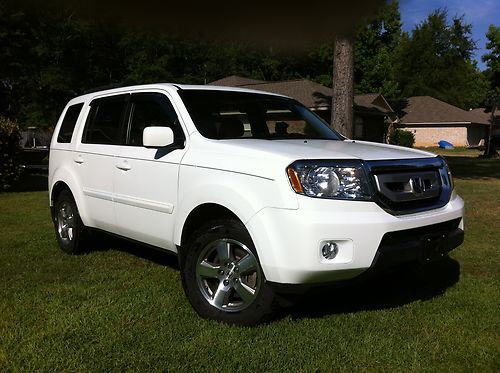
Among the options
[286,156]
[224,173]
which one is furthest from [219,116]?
[286,156]

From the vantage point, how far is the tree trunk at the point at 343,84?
1073cm

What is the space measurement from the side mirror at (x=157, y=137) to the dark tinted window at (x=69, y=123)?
215cm

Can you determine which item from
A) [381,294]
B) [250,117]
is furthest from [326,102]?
[381,294]

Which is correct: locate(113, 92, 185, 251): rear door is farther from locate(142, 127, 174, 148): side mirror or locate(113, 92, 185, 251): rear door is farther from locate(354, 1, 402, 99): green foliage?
locate(354, 1, 402, 99): green foliage

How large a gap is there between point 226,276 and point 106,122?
2.37 m

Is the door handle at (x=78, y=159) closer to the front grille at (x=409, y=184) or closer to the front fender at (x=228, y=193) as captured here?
the front fender at (x=228, y=193)

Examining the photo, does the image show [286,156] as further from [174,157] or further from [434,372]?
[434,372]

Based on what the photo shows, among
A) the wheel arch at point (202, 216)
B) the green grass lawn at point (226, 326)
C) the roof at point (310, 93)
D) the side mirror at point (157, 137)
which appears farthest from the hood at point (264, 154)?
the roof at point (310, 93)

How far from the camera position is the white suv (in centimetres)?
347

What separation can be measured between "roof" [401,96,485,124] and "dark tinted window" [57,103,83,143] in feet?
147

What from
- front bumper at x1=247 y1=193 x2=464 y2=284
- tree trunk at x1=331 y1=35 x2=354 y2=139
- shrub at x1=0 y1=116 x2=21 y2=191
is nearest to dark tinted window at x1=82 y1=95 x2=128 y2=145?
front bumper at x1=247 y1=193 x2=464 y2=284

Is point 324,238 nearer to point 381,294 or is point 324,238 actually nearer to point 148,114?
point 381,294

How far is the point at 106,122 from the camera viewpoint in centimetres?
546

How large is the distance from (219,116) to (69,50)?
89.5 feet
